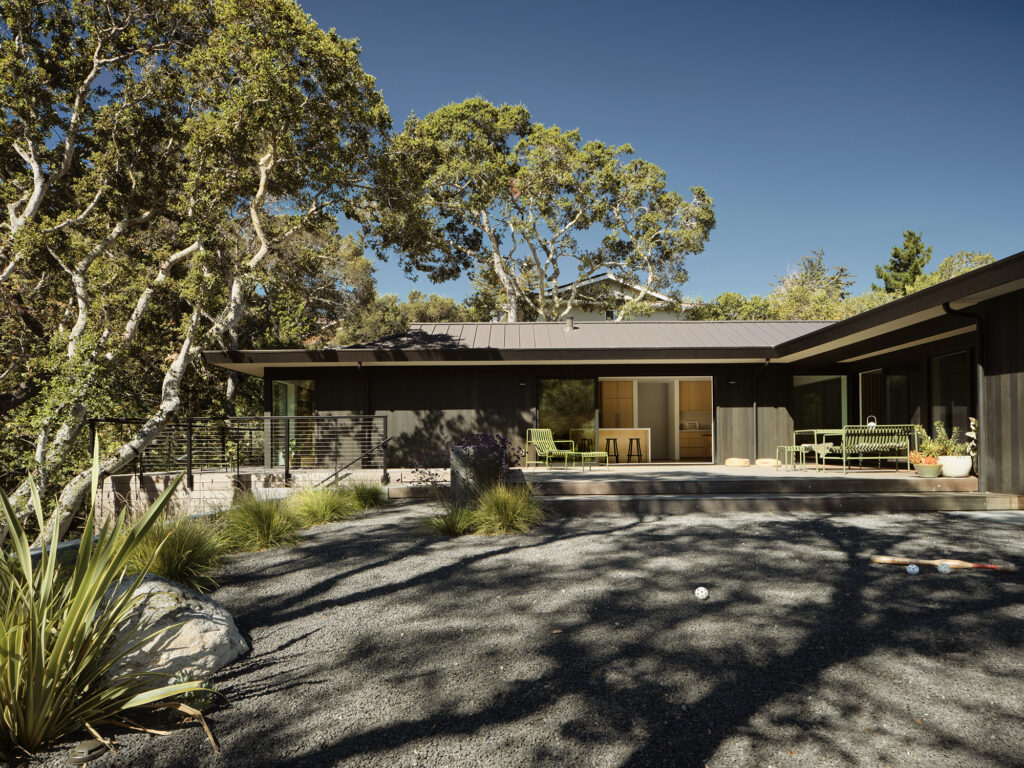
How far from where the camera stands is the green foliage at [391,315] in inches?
922

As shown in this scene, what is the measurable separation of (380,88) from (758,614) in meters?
10.5

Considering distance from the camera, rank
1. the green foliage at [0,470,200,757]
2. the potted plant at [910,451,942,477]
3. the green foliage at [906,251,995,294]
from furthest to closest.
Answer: the green foliage at [906,251,995,294], the potted plant at [910,451,942,477], the green foliage at [0,470,200,757]

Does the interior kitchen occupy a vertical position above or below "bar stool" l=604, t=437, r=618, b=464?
above

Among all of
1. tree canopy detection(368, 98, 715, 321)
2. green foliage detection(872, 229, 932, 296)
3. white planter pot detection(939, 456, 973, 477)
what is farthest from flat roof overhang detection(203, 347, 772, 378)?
green foliage detection(872, 229, 932, 296)

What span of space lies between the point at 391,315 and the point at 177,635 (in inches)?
929

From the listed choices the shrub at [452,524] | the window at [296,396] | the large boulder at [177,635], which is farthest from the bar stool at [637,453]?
the large boulder at [177,635]

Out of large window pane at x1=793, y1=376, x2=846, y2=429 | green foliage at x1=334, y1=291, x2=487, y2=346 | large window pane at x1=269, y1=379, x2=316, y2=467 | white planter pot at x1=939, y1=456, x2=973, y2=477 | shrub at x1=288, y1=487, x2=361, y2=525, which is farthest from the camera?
green foliage at x1=334, y1=291, x2=487, y2=346

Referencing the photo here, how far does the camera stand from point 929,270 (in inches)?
1129

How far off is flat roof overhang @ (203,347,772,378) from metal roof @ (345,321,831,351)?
14 cm

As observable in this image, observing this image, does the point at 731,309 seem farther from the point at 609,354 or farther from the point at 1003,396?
the point at 1003,396

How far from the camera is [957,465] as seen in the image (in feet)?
25.7

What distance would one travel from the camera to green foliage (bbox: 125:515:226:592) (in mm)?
4066

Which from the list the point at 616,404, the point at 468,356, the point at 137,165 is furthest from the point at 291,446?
the point at 616,404

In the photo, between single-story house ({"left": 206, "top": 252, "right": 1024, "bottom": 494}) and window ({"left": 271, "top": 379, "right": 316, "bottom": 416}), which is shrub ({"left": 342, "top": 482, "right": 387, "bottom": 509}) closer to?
single-story house ({"left": 206, "top": 252, "right": 1024, "bottom": 494})
